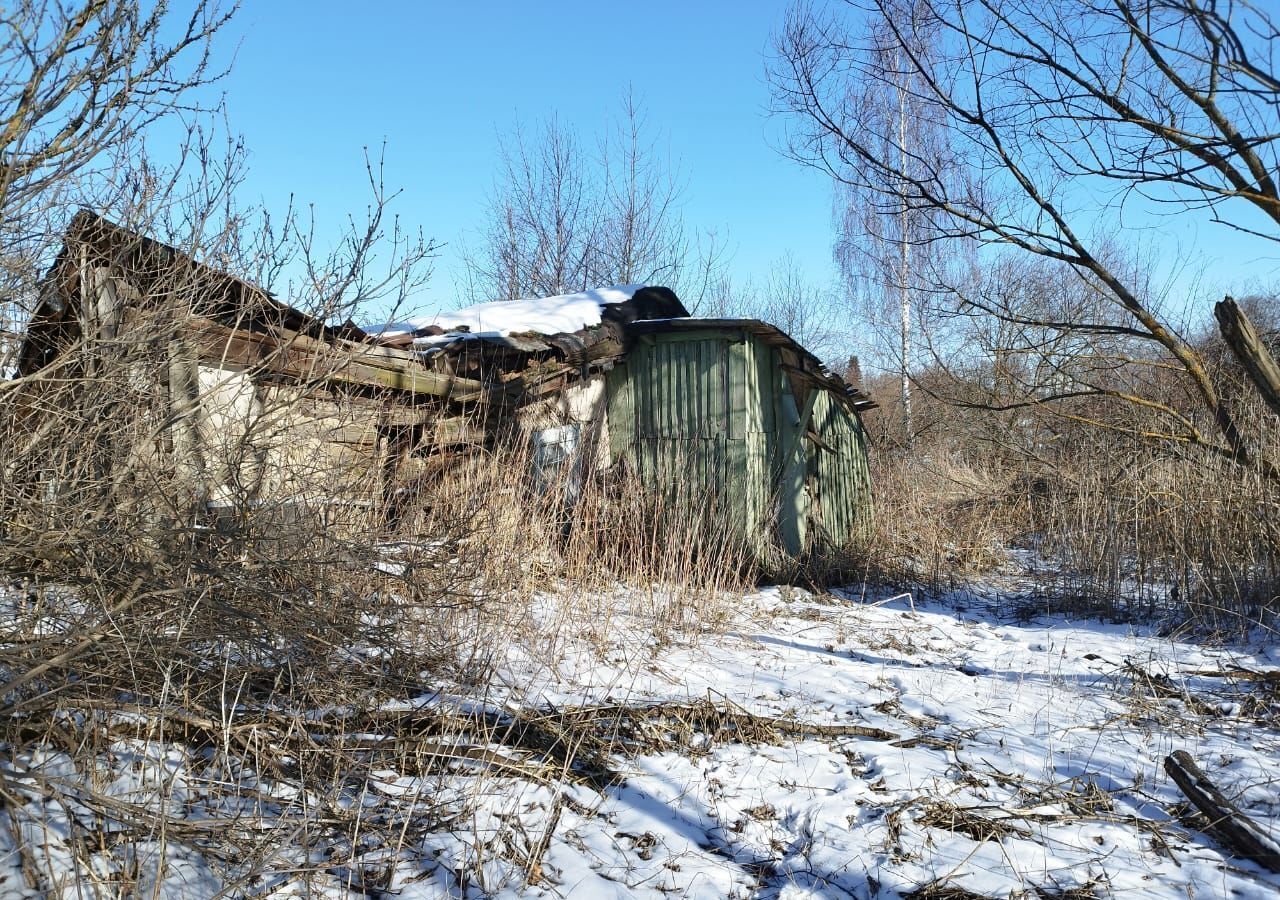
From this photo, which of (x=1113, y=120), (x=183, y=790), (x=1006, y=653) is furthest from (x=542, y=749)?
(x=1113, y=120)

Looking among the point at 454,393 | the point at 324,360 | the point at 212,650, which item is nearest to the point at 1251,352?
the point at 324,360

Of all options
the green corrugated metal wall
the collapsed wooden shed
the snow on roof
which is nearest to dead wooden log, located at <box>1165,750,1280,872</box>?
the collapsed wooden shed

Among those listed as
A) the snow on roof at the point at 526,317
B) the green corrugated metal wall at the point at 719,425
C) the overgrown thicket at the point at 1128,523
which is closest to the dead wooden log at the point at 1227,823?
the overgrown thicket at the point at 1128,523

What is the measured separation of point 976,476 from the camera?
14766 mm

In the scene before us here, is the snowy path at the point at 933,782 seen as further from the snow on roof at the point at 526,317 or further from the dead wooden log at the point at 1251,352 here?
the snow on roof at the point at 526,317

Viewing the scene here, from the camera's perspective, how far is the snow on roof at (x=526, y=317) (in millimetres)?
8258

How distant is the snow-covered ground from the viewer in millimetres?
2844

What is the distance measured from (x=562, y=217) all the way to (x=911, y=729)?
60.1 ft

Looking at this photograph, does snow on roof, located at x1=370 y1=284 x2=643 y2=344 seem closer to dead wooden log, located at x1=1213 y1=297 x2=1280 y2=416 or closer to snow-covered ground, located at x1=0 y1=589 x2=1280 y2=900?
snow-covered ground, located at x1=0 y1=589 x2=1280 y2=900

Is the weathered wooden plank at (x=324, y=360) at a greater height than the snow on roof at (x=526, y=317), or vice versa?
the snow on roof at (x=526, y=317)

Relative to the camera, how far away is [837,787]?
3572 mm

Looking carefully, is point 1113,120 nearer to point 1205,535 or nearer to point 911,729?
point 1205,535

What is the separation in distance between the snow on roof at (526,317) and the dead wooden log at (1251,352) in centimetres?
548

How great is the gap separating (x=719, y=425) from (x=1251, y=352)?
4.88m
